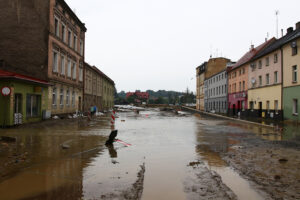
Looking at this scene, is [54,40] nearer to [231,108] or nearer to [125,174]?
[125,174]

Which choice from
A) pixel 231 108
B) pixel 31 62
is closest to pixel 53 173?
pixel 31 62

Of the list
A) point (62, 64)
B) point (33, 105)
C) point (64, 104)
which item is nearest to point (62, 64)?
point (62, 64)

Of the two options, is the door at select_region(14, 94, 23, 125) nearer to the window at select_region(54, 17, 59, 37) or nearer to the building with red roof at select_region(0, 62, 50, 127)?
the building with red roof at select_region(0, 62, 50, 127)

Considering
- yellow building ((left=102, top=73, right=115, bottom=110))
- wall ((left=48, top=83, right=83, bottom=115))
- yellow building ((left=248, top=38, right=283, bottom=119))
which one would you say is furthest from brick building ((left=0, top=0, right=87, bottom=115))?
yellow building ((left=102, top=73, right=115, bottom=110))

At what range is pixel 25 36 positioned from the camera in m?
22.5

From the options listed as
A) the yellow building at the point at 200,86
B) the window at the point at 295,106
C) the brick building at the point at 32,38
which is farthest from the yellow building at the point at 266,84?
the yellow building at the point at 200,86

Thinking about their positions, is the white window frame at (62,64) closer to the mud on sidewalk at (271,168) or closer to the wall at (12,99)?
the wall at (12,99)

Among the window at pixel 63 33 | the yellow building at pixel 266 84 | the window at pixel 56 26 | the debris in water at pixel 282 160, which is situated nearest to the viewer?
the debris in water at pixel 282 160

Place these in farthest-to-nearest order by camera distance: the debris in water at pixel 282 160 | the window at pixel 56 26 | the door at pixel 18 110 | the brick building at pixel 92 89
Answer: the brick building at pixel 92 89
the window at pixel 56 26
the door at pixel 18 110
the debris in water at pixel 282 160

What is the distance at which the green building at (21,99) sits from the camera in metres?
16.2

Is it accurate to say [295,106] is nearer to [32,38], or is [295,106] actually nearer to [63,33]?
[63,33]

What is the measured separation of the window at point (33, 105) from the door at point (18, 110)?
50.5 inches

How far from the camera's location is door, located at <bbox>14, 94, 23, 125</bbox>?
17000 millimetres

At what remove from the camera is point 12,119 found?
54.2 ft
